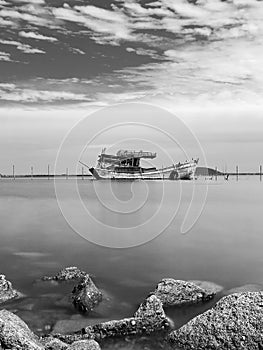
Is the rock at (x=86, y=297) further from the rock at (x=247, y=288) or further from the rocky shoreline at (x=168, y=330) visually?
the rock at (x=247, y=288)

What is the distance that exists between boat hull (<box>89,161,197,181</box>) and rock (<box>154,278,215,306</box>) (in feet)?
477

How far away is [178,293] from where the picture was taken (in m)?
14.5

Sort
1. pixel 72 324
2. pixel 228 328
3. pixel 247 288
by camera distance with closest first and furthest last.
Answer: pixel 228 328 < pixel 72 324 < pixel 247 288

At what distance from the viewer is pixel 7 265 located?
2169 cm

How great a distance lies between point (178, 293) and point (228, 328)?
333 centimetres

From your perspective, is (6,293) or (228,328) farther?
(6,293)

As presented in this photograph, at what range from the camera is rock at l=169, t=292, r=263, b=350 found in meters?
11.0

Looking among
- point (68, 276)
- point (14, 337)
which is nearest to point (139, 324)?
point (14, 337)

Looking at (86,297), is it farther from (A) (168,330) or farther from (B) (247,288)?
(B) (247,288)

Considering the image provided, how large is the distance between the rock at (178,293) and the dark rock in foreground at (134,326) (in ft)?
4.71

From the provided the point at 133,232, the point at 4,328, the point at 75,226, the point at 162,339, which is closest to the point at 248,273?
the point at 162,339

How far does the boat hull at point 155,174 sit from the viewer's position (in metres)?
162

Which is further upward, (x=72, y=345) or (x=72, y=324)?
(x=72, y=345)

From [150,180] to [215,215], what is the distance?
129 m
